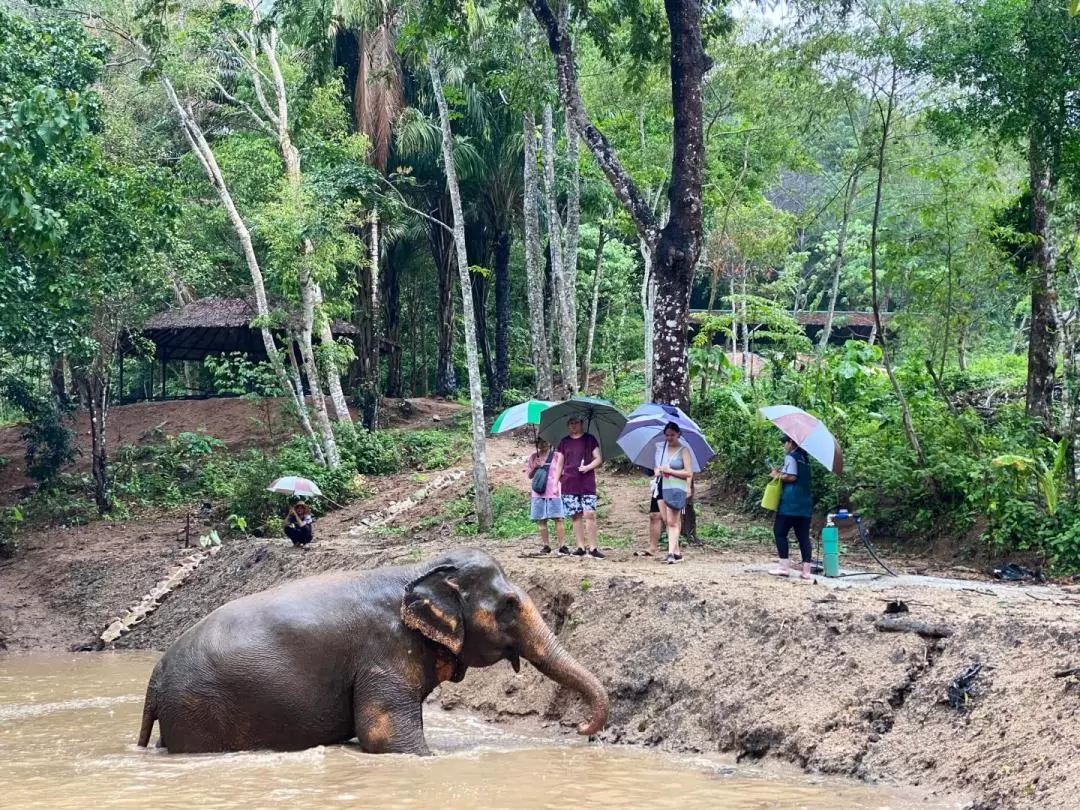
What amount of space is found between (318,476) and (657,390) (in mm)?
11094

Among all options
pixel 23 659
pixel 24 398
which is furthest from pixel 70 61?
pixel 23 659

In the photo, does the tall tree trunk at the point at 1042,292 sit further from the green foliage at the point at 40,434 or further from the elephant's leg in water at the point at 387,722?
the green foliage at the point at 40,434

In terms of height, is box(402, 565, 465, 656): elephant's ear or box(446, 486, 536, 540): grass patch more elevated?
box(402, 565, 465, 656): elephant's ear

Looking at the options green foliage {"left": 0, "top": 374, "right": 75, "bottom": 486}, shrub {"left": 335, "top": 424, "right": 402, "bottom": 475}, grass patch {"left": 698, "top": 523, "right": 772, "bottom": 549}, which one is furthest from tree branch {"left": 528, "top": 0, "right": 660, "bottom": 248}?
green foliage {"left": 0, "top": 374, "right": 75, "bottom": 486}

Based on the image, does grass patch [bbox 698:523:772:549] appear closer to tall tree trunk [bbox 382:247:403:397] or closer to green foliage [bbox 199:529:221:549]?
green foliage [bbox 199:529:221:549]

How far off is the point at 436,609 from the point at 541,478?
5918 millimetres

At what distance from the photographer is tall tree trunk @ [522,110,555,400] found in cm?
2552

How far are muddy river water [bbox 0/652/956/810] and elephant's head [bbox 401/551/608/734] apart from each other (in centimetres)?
65

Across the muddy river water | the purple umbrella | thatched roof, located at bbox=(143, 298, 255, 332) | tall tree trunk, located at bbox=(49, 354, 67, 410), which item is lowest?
the muddy river water

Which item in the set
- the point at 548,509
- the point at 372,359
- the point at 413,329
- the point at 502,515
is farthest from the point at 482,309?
the point at 548,509

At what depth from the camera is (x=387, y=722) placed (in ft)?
27.8

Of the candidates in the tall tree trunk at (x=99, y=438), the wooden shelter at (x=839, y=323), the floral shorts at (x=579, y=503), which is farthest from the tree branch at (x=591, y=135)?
the wooden shelter at (x=839, y=323)

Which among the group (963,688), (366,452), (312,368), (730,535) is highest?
(312,368)

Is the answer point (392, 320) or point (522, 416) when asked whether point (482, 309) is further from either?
point (522, 416)
